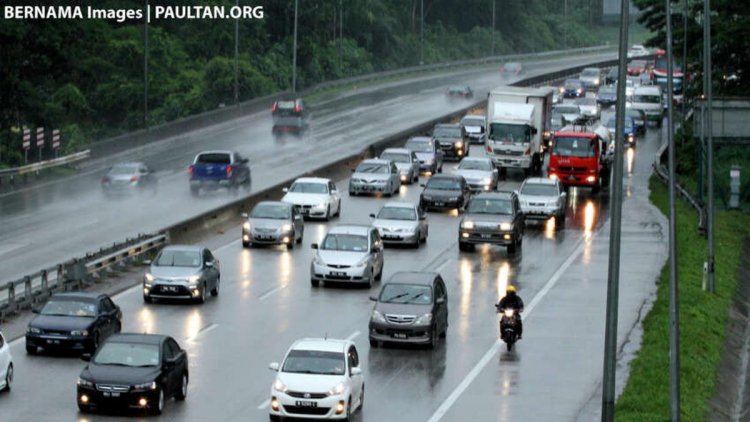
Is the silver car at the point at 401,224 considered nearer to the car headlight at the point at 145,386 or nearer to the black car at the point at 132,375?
the black car at the point at 132,375

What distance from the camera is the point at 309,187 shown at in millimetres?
62750

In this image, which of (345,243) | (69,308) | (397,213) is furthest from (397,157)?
(69,308)

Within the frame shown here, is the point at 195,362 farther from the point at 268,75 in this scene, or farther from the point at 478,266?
the point at 268,75

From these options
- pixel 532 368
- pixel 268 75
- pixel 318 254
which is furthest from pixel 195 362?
pixel 268 75

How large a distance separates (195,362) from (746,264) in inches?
1160

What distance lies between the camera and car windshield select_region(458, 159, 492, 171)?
71.1m

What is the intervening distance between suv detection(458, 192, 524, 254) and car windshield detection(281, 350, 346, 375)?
23.5 metres

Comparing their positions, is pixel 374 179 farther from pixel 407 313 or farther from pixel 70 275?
pixel 407 313

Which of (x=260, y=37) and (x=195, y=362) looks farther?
(x=260, y=37)

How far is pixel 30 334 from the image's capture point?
36.6 m

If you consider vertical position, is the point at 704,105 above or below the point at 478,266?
above

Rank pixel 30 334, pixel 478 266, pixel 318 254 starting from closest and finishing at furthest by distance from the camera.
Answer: pixel 30 334 < pixel 318 254 < pixel 478 266

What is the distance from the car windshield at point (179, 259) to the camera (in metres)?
44.5

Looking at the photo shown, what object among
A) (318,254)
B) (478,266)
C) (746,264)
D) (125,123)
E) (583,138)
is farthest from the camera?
(125,123)
